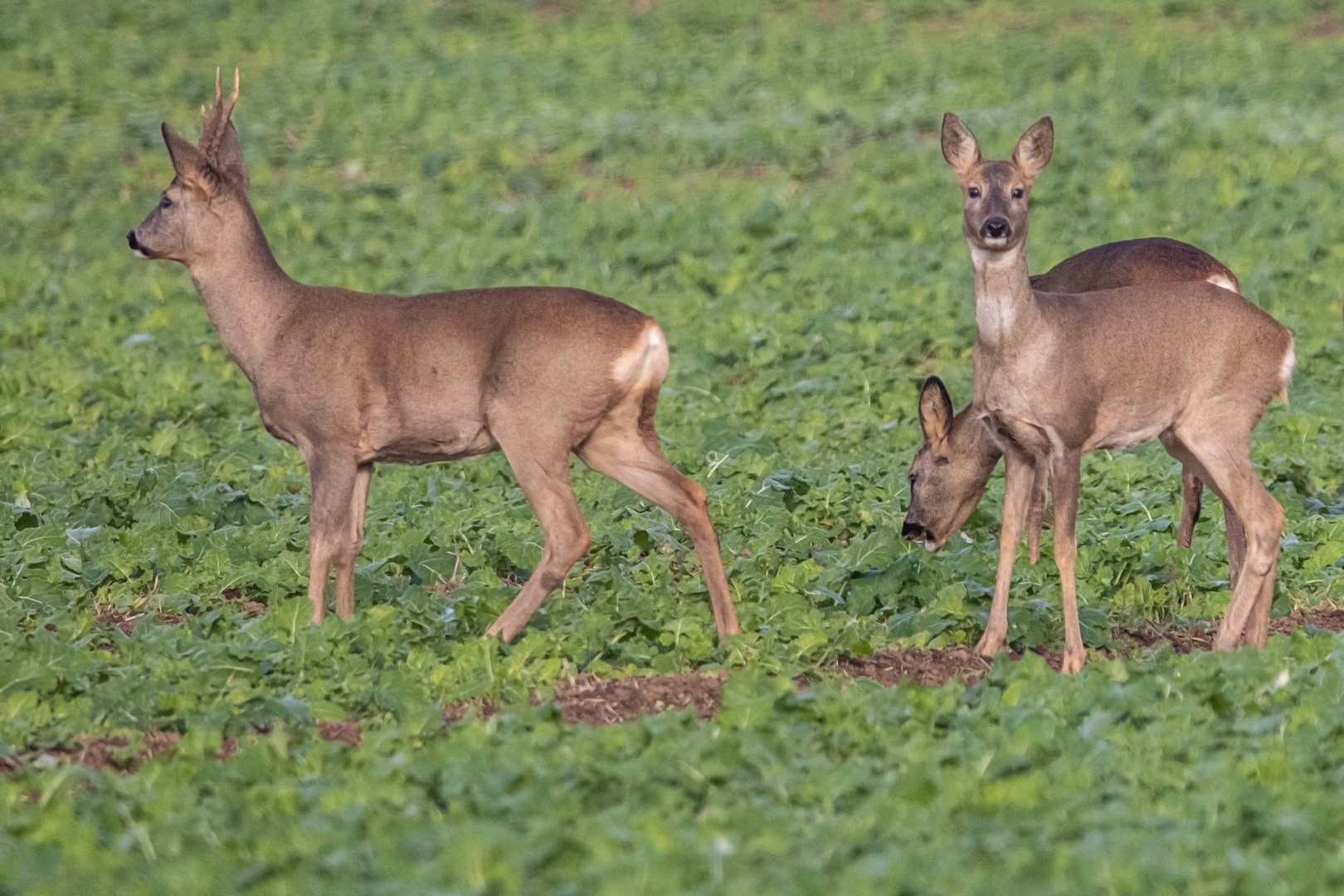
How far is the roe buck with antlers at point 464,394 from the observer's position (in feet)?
23.2

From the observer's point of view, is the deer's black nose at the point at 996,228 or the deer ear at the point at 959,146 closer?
the deer's black nose at the point at 996,228

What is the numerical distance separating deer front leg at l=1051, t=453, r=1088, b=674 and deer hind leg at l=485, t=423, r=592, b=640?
1.80 meters

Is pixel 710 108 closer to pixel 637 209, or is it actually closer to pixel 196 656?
pixel 637 209

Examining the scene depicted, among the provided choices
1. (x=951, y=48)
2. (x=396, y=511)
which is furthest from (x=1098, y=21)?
(x=396, y=511)

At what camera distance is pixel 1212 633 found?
7348mm

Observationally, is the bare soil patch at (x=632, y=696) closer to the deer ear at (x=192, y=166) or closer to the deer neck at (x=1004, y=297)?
the deer neck at (x=1004, y=297)

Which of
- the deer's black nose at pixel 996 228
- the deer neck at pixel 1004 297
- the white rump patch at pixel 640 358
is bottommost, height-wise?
the white rump patch at pixel 640 358

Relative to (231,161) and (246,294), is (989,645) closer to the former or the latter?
(246,294)

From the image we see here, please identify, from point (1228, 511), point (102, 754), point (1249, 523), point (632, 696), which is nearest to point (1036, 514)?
point (1228, 511)

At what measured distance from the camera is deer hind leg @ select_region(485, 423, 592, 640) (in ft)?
23.2

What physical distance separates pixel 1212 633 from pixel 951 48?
1432cm

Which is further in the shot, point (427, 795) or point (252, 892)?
point (427, 795)

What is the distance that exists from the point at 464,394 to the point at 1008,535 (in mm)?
2195

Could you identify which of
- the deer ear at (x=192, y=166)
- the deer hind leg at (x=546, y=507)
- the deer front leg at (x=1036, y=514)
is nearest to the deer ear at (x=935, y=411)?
the deer front leg at (x=1036, y=514)
